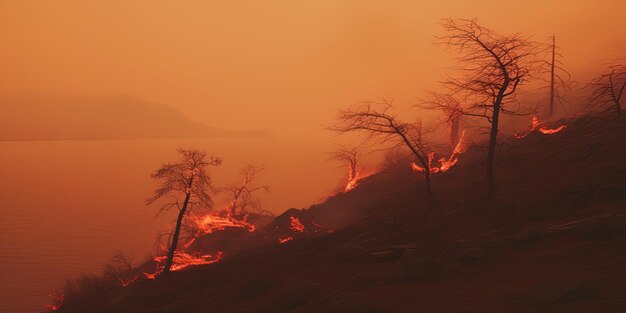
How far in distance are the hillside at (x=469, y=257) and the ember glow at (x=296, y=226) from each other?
720 centimetres

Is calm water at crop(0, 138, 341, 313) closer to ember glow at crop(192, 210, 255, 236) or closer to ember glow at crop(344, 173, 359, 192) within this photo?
ember glow at crop(192, 210, 255, 236)

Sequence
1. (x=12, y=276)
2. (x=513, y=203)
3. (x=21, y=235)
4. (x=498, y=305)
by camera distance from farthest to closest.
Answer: (x=21, y=235) < (x=12, y=276) < (x=513, y=203) < (x=498, y=305)

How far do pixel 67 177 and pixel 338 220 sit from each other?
103020 millimetres

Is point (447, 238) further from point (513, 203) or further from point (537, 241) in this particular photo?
point (513, 203)

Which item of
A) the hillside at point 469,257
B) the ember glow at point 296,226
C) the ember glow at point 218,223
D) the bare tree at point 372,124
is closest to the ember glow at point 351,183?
the ember glow at point 296,226

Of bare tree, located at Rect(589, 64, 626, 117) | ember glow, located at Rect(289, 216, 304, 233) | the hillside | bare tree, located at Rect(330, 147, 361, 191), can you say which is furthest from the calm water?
bare tree, located at Rect(589, 64, 626, 117)

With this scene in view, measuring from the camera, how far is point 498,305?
23.2ft

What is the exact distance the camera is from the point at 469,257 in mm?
10352

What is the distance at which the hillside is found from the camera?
25.5 ft

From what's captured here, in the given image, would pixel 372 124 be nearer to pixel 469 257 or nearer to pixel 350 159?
pixel 469 257

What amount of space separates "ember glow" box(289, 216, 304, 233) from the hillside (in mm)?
7199

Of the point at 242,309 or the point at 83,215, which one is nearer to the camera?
the point at 242,309

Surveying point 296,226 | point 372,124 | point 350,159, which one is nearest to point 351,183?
point 350,159

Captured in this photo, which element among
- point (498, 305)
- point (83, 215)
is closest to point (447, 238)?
point (498, 305)
